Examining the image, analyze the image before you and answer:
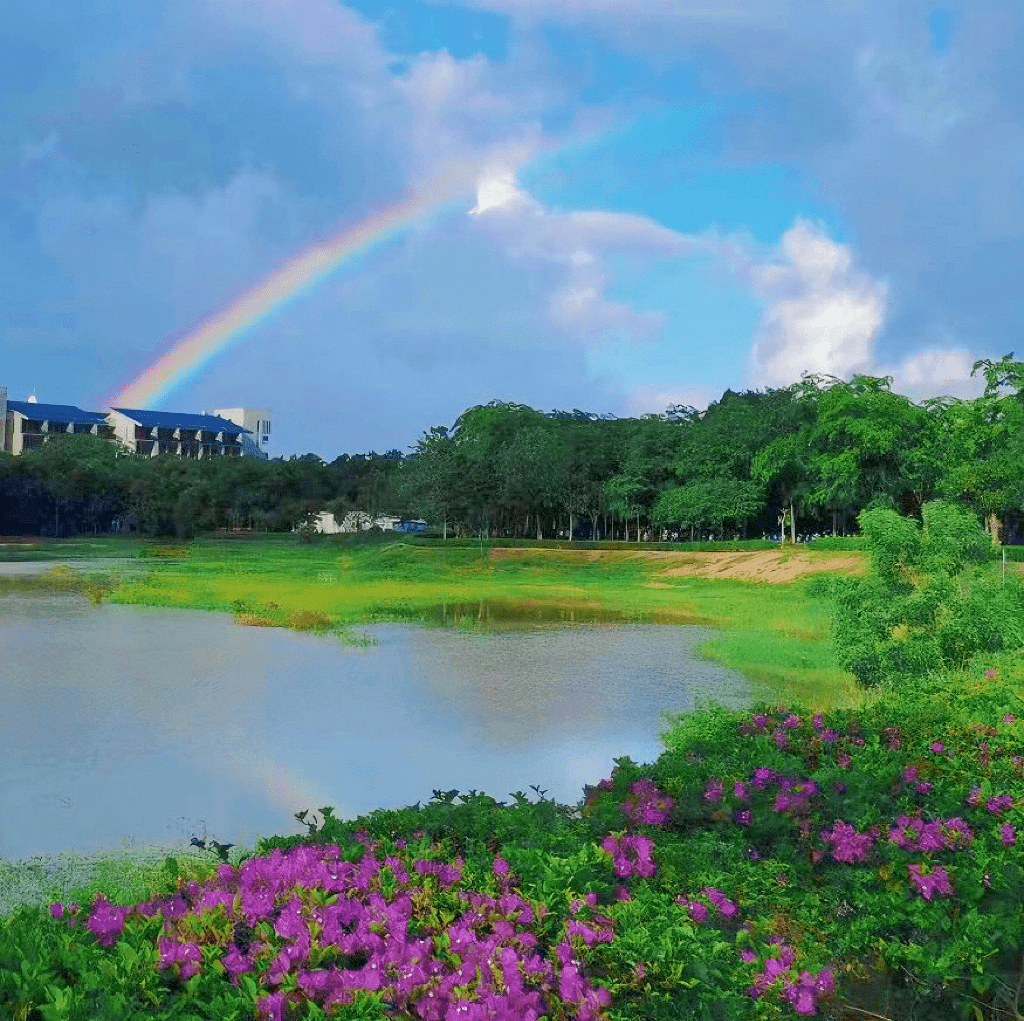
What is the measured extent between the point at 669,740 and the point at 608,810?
3.33 m

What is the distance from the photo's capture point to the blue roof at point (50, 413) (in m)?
51.8

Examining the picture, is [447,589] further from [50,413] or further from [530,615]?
[50,413]

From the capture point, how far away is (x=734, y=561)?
24.7 metres

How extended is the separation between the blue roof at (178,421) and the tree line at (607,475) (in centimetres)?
1627

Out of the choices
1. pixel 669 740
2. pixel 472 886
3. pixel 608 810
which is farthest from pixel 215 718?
pixel 472 886

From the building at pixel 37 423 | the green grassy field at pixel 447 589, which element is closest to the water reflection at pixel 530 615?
the green grassy field at pixel 447 589

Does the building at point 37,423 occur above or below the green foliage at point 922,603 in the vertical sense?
above

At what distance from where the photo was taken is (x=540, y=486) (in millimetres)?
32719

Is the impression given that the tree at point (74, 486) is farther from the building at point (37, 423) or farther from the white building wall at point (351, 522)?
the building at point (37, 423)

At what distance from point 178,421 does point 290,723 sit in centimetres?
5222

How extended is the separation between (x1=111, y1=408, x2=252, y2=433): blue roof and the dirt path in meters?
32.1

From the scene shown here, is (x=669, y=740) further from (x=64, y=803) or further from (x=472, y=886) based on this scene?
(x=472, y=886)

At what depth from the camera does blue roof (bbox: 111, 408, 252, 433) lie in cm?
5597

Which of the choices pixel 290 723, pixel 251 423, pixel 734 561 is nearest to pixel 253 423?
pixel 251 423
